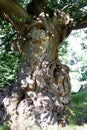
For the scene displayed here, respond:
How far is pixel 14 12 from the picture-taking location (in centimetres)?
749

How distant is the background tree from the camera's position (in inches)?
245

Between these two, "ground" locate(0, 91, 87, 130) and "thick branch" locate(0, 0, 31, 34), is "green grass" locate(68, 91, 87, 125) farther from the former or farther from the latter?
"thick branch" locate(0, 0, 31, 34)

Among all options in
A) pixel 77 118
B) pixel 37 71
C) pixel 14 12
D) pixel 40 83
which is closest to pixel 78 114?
pixel 77 118

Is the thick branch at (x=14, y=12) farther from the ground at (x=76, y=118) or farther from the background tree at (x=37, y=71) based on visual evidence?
the ground at (x=76, y=118)

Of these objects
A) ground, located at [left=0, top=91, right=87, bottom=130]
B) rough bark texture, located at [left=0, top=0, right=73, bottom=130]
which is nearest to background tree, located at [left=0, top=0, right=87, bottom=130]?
rough bark texture, located at [left=0, top=0, right=73, bottom=130]

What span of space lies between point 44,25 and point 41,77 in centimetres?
158

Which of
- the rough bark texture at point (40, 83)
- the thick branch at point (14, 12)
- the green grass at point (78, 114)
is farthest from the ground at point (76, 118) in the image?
the thick branch at point (14, 12)

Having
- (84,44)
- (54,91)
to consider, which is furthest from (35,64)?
(84,44)

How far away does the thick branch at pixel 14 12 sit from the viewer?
7.36 metres

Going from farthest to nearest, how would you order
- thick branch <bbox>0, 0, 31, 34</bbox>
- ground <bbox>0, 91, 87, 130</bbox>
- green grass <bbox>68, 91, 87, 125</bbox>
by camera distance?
thick branch <bbox>0, 0, 31, 34</bbox>
green grass <bbox>68, 91, 87, 125</bbox>
ground <bbox>0, 91, 87, 130</bbox>

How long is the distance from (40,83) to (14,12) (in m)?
2.15

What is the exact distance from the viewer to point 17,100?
653 cm

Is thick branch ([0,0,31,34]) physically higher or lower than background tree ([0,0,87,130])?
higher

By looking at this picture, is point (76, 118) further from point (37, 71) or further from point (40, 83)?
point (37, 71)
